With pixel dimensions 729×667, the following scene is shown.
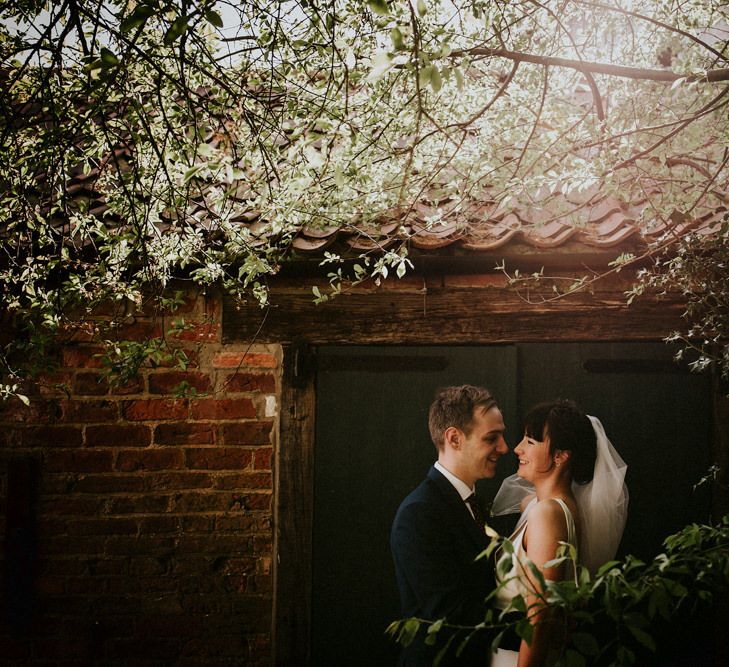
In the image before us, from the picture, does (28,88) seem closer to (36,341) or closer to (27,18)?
(27,18)

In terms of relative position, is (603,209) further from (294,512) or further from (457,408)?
(294,512)

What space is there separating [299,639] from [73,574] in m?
1.25

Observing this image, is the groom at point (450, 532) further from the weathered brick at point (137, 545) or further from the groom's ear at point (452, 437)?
the weathered brick at point (137, 545)

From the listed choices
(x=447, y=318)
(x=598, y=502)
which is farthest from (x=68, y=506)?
(x=598, y=502)

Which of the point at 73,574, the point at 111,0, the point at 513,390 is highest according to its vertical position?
the point at 111,0

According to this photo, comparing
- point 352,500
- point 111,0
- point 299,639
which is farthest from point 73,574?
point 111,0

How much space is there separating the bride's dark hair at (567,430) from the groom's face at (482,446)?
0.50 ft

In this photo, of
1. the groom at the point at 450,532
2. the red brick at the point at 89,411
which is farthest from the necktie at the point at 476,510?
the red brick at the point at 89,411

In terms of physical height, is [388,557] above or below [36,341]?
below

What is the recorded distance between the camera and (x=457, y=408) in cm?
357

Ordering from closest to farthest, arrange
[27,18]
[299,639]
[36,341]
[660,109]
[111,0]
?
[27,18] < [111,0] < [36,341] < [660,109] < [299,639]

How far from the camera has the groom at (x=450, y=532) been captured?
3.23 meters

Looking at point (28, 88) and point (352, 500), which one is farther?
point (352, 500)

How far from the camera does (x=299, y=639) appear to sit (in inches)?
138
